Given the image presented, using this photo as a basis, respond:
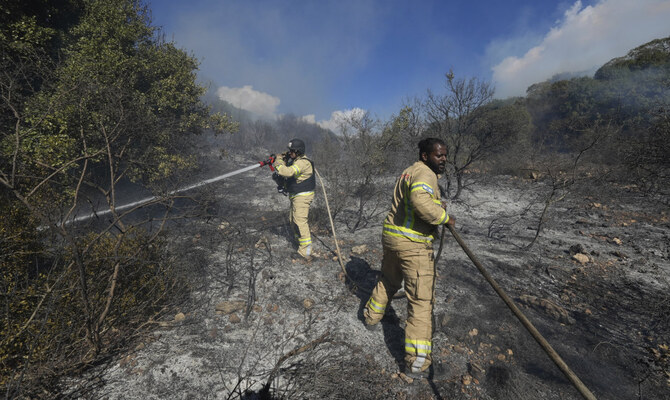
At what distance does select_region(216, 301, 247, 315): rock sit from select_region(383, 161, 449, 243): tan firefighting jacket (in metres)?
2.16

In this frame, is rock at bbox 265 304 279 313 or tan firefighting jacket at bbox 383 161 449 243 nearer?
tan firefighting jacket at bbox 383 161 449 243

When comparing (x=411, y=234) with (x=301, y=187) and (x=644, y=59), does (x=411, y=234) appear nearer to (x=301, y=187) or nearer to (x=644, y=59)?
(x=301, y=187)

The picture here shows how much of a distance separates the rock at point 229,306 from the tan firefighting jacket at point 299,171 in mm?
1974

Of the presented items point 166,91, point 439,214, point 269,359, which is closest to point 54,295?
point 269,359

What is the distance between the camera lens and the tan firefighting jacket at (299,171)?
4.35m

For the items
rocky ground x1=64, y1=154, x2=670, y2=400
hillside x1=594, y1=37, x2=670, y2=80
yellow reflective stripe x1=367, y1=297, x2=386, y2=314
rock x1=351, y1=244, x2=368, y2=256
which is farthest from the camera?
hillside x1=594, y1=37, x2=670, y2=80

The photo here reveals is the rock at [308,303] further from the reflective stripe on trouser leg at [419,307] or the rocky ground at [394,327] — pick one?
the reflective stripe on trouser leg at [419,307]

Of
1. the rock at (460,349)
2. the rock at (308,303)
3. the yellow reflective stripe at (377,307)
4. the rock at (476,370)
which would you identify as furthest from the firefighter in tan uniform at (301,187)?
the rock at (476,370)

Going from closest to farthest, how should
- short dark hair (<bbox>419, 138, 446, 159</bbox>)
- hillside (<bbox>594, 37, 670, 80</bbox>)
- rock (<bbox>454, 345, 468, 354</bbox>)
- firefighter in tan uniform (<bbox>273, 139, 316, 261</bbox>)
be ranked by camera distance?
1. short dark hair (<bbox>419, 138, 446, 159</bbox>)
2. rock (<bbox>454, 345, 468, 354</bbox>)
3. firefighter in tan uniform (<bbox>273, 139, 316, 261</bbox>)
4. hillside (<bbox>594, 37, 670, 80</bbox>)

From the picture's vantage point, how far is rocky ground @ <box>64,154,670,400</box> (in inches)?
90.4

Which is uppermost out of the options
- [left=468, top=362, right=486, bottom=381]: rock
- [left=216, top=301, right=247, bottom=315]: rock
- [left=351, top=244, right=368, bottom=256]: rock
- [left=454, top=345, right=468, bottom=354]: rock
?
[left=351, top=244, right=368, bottom=256]: rock

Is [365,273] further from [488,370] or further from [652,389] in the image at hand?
[652,389]

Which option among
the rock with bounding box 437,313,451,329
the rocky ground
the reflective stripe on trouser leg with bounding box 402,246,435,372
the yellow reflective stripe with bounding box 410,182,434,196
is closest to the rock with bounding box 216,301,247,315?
the rocky ground

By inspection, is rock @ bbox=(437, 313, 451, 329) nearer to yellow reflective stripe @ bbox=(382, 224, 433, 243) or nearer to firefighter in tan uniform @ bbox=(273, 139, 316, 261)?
yellow reflective stripe @ bbox=(382, 224, 433, 243)
